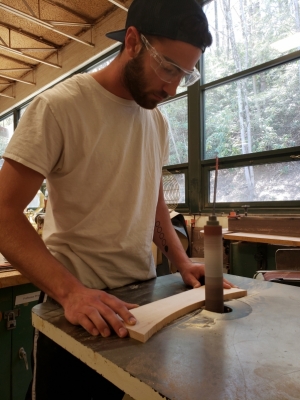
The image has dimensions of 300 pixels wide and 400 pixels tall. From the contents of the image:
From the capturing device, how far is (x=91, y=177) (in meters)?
0.93

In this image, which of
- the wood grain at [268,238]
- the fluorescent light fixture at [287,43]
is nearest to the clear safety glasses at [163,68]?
the wood grain at [268,238]

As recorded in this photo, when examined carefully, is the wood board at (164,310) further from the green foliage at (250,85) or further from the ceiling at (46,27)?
the ceiling at (46,27)

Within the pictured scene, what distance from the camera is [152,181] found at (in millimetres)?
1108

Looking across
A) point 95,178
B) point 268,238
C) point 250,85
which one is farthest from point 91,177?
point 250,85

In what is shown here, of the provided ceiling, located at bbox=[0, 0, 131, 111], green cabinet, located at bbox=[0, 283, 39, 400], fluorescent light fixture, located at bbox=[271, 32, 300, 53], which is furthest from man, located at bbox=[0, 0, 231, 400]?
ceiling, located at bbox=[0, 0, 131, 111]

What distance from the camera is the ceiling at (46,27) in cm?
407

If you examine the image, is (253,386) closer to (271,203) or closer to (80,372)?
(80,372)

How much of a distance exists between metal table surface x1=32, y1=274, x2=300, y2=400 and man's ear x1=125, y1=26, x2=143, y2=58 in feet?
2.63

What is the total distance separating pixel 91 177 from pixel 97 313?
43cm

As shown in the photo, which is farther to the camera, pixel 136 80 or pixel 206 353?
pixel 136 80

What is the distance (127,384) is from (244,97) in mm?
3183

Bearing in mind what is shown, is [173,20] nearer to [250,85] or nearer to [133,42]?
[133,42]

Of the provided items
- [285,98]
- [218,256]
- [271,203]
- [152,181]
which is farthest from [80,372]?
[285,98]

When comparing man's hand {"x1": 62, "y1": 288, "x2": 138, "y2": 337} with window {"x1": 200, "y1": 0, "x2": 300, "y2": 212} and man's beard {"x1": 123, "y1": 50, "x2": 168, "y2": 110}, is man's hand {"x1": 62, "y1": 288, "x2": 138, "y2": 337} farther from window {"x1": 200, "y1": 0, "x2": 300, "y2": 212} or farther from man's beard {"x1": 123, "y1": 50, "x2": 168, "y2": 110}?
window {"x1": 200, "y1": 0, "x2": 300, "y2": 212}
